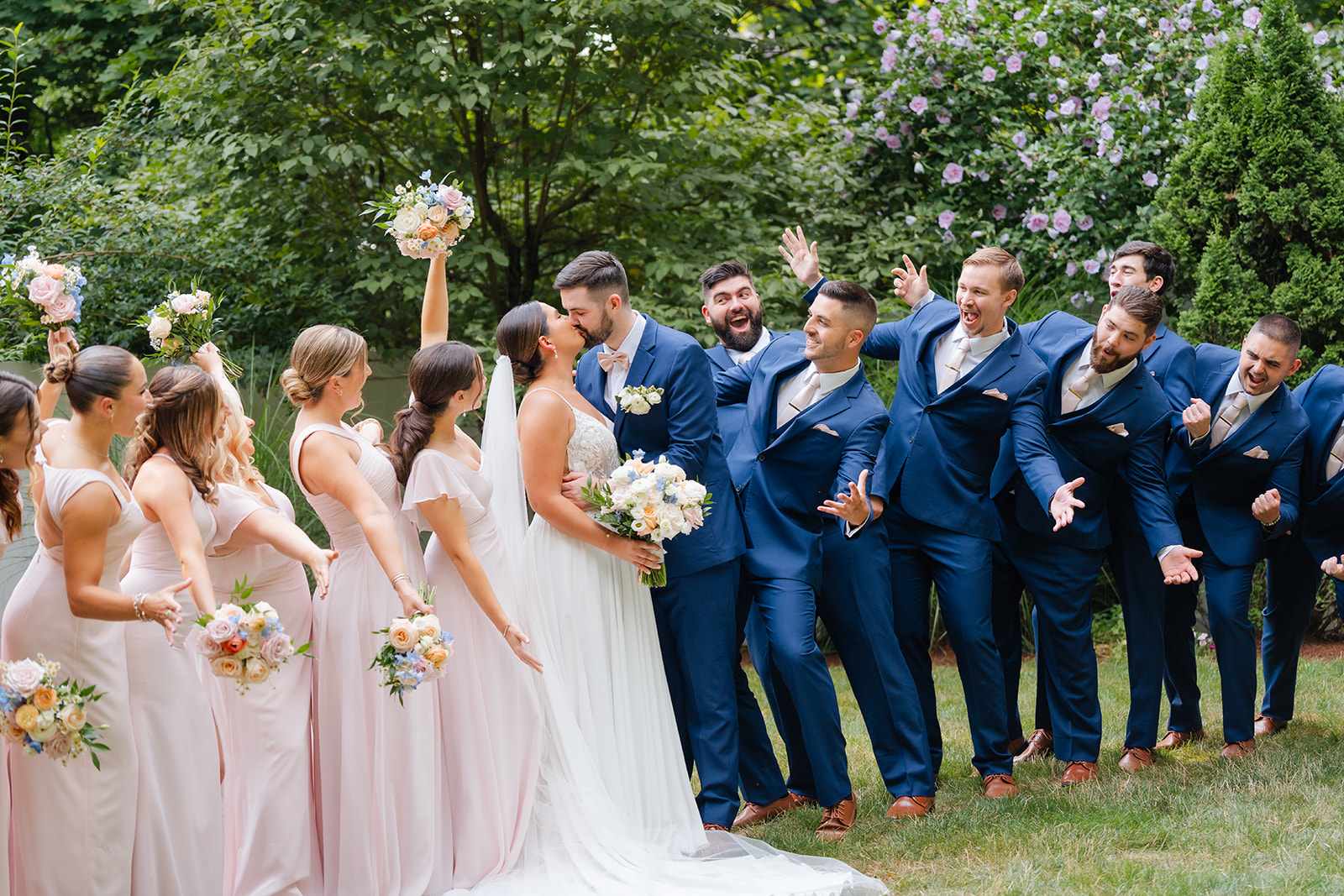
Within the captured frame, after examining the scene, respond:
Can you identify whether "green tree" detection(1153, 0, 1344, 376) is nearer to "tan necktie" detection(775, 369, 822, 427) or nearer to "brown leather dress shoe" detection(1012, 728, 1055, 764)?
"brown leather dress shoe" detection(1012, 728, 1055, 764)

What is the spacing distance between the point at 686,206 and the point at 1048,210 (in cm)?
278

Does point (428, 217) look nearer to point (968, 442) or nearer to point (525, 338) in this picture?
point (525, 338)

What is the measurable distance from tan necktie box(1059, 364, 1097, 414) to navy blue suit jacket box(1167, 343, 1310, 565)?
61 cm

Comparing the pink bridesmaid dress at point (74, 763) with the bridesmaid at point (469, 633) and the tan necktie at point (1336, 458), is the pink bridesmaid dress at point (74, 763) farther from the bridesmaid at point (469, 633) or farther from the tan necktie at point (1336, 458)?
the tan necktie at point (1336, 458)

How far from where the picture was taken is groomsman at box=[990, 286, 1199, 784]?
5215 millimetres

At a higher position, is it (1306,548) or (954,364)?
(954,364)

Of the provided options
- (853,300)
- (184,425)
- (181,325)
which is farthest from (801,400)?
(181,325)

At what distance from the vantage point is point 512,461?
474 cm

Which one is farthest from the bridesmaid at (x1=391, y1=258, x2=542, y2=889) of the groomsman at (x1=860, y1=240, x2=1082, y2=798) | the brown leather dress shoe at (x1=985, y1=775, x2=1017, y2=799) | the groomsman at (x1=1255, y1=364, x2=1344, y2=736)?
the groomsman at (x1=1255, y1=364, x2=1344, y2=736)

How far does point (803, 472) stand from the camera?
5.04 m

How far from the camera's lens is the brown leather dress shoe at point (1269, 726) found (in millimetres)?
6043

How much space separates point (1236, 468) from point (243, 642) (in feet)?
14.3

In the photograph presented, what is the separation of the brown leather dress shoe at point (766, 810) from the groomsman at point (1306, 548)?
8.39ft

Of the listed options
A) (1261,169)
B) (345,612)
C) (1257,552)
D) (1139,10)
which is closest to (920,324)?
(1257,552)
